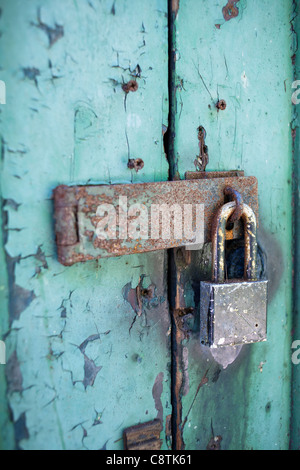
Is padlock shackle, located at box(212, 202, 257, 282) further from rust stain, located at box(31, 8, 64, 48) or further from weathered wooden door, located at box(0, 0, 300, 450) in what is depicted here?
rust stain, located at box(31, 8, 64, 48)

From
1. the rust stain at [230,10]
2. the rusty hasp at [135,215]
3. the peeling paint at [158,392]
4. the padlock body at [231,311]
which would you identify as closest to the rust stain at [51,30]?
the rusty hasp at [135,215]

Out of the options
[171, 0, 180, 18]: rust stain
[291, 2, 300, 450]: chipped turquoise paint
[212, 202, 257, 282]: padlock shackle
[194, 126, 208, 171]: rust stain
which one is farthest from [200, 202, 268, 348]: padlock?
[171, 0, 180, 18]: rust stain

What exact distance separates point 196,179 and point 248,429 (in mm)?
593

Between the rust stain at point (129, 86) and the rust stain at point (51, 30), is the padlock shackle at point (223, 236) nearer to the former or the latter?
the rust stain at point (129, 86)

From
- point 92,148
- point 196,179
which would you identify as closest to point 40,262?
point 92,148

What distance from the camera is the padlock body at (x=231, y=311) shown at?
2.37ft

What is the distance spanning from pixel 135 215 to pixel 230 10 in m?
0.47

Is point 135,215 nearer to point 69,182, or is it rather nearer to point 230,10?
point 69,182

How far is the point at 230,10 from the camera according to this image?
0.80 metres

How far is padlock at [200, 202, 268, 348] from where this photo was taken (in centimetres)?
72

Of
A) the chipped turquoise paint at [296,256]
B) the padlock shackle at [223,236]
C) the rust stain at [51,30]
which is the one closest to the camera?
the rust stain at [51,30]

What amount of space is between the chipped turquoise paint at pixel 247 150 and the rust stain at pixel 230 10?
0.01m

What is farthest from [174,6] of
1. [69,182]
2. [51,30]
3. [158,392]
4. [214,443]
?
[214,443]
